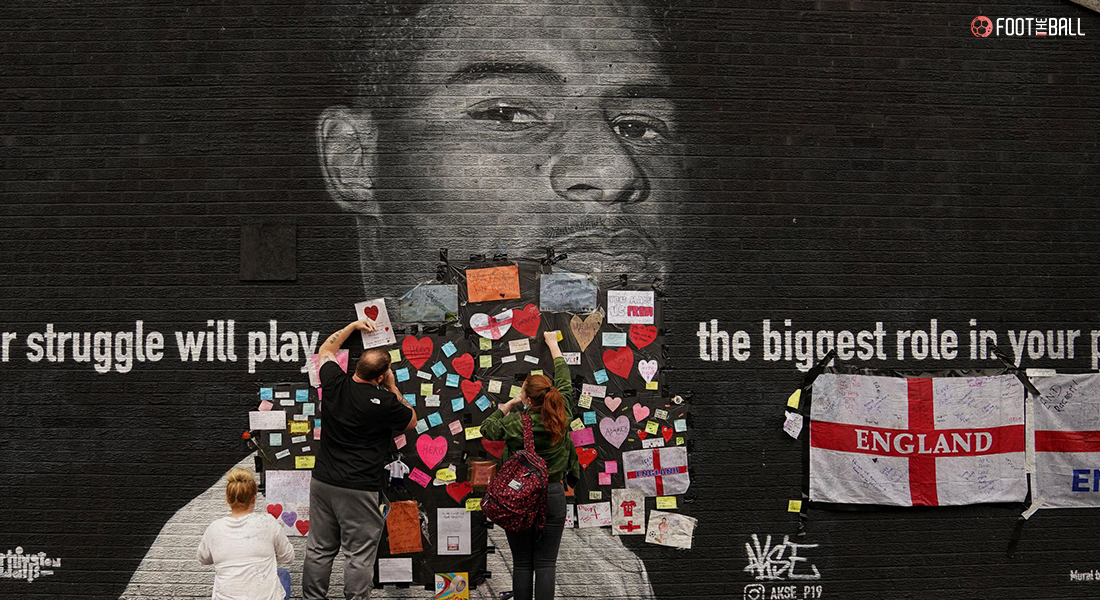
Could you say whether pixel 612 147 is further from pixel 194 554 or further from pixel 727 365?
pixel 194 554

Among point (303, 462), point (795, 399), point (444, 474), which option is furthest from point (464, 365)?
point (795, 399)

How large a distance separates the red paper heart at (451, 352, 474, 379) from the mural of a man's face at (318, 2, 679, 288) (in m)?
0.71

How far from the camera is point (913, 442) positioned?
19.7 feet

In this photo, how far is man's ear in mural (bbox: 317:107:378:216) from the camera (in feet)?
19.5

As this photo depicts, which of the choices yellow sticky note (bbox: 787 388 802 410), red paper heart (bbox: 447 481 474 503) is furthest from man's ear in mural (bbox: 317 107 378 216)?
yellow sticky note (bbox: 787 388 802 410)

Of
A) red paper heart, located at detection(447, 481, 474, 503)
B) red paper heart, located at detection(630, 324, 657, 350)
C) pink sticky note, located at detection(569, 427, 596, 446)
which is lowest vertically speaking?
red paper heart, located at detection(447, 481, 474, 503)

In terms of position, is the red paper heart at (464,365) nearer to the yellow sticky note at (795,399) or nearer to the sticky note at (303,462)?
the sticky note at (303,462)

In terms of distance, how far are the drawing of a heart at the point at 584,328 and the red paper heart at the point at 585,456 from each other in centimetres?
76

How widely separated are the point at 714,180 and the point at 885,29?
1.87 meters

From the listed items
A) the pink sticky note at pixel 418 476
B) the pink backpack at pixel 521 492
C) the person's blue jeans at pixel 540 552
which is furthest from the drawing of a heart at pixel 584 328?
the pink sticky note at pixel 418 476

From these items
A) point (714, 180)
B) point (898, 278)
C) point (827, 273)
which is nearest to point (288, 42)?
point (714, 180)

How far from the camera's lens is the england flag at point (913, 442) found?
19.6ft

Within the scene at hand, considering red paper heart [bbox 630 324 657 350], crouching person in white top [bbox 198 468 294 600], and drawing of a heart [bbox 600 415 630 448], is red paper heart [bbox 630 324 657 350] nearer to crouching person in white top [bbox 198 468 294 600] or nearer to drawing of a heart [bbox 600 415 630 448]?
drawing of a heart [bbox 600 415 630 448]

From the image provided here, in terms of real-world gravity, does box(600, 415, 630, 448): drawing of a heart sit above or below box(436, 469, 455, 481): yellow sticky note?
above
